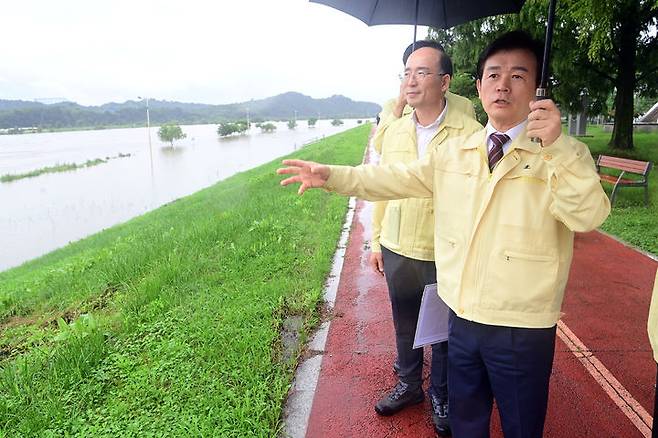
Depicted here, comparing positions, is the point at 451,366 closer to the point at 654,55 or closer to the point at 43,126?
the point at 654,55

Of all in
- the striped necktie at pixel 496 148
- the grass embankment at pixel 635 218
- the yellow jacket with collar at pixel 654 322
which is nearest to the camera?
the yellow jacket with collar at pixel 654 322

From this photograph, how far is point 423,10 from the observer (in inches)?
117

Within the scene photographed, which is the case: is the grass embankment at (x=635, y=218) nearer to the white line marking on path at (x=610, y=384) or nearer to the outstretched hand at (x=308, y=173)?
the white line marking on path at (x=610, y=384)

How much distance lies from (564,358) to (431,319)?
1581 mm

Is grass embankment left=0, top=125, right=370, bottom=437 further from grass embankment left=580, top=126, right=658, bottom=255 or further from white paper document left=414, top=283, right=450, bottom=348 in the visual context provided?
grass embankment left=580, top=126, right=658, bottom=255

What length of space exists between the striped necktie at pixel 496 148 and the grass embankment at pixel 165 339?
180 cm

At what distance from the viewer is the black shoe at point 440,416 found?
237 cm

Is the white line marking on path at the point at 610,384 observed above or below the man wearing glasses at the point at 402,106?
below

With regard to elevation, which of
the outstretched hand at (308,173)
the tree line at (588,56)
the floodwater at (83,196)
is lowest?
the floodwater at (83,196)

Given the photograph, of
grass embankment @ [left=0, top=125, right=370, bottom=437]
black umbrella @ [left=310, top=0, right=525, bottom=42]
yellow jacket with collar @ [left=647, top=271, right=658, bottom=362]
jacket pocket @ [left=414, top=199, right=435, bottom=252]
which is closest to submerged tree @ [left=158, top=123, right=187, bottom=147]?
grass embankment @ [left=0, top=125, right=370, bottom=437]

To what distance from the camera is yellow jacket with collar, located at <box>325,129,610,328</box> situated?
1.31m

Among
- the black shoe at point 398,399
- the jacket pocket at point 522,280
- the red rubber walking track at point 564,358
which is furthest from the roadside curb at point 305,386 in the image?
the jacket pocket at point 522,280

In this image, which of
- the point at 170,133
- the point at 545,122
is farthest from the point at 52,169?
the point at 545,122

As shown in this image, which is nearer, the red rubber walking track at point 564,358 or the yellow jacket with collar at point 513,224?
the yellow jacket with collar at point 513,224
